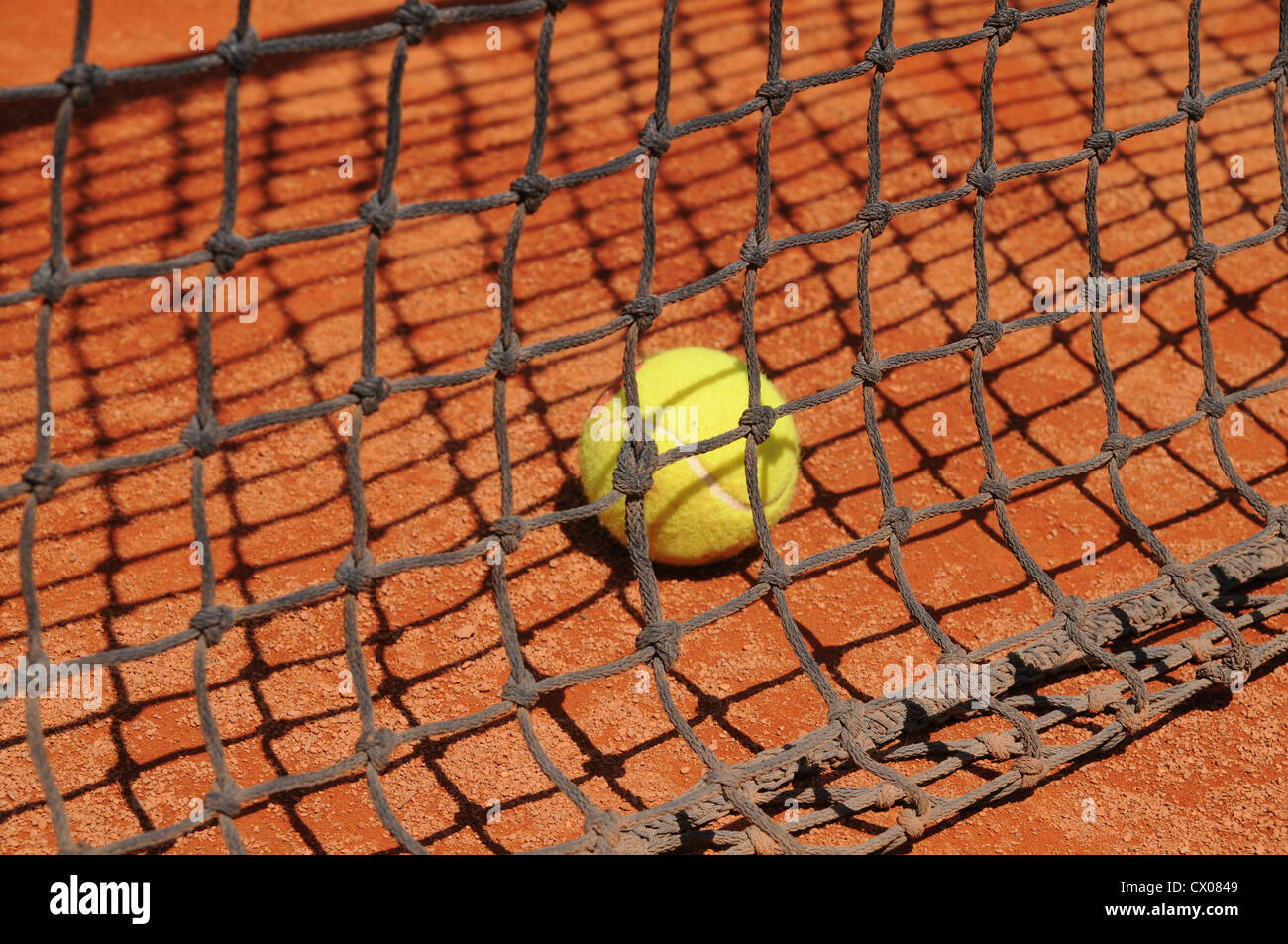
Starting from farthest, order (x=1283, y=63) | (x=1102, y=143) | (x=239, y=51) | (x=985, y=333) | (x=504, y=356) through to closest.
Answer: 1. (x=1283, y=63)
2. (x=1102, y=143)
3. (x=985, y=333)
4. (x=504, y=356)
5. (x=239, y=51)

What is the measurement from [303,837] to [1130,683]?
1.53m

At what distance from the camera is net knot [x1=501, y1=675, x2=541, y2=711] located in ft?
6.62

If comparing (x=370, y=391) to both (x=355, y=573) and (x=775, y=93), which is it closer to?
(x=355, y=573)

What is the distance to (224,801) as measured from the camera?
73.6 inches

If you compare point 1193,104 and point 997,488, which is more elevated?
point 1193,104

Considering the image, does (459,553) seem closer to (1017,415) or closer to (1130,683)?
(1130,683)

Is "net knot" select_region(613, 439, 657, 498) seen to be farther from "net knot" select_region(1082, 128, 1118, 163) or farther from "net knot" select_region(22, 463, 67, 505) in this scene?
"net knot" select_region(1082, 128, 1118, 163)

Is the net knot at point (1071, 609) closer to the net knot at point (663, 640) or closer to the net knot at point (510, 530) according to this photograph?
the net knot at point (663, 640)

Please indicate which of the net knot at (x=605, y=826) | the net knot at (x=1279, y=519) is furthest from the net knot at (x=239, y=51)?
the net knot at (x=1279, y=519)

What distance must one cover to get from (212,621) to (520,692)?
52 cm

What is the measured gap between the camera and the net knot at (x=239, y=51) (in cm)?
183

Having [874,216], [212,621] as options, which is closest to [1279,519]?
[874,216]

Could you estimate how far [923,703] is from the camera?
2.19 m

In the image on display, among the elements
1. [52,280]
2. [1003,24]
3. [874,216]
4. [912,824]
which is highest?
[1003,24]
